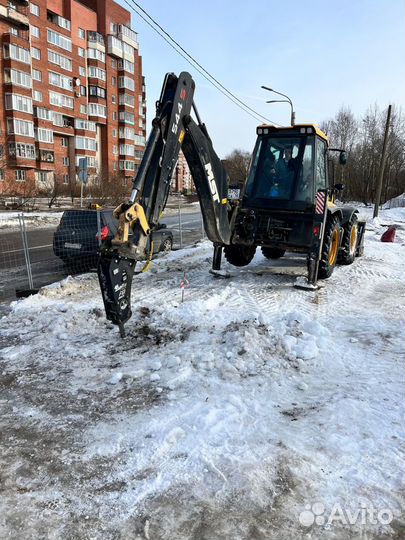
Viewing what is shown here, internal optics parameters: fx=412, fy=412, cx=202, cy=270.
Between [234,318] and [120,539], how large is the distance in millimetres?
3834

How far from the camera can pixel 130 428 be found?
3588 millimetres


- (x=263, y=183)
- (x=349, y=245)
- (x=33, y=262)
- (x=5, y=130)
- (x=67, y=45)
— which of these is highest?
(x=67, y=45)

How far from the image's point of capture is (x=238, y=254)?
9477 millimetres

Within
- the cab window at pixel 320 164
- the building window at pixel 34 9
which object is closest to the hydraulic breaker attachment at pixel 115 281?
the cab window at pixel 320 164

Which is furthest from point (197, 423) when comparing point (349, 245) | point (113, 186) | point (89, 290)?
point (113, 186)

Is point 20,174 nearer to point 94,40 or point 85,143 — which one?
point 85,143

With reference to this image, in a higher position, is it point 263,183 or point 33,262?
point 263,183

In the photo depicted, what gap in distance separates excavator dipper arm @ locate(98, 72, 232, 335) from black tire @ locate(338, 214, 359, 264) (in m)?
4.84

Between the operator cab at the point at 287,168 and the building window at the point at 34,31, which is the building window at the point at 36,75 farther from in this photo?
the operator cab at the point at 287,168

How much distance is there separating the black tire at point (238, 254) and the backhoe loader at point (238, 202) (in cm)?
2

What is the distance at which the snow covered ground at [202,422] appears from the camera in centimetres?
266

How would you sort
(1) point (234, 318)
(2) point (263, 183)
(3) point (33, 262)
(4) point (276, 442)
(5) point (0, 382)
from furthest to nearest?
(3) point (33, 262) → (2) point (263, 183) → (1) point (234, 318) → (5) point (0, 382) → (4) point (276, 442)

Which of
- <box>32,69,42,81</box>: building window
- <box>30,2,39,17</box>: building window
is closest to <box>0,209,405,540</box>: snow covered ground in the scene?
<box>32,69,42,81</box>: building window

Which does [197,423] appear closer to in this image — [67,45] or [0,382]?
[0,382]
